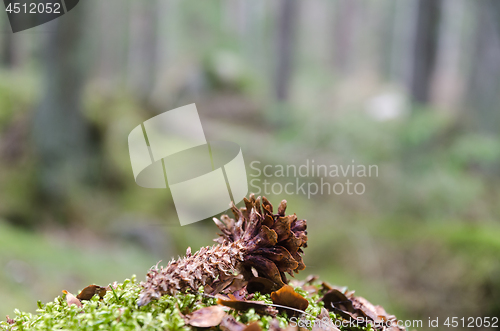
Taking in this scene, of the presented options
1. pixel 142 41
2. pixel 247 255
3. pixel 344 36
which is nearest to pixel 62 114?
pixel 247 255

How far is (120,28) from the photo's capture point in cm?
1800

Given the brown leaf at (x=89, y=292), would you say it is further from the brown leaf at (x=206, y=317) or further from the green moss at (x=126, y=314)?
the brown leaf at (x=206, y=317)

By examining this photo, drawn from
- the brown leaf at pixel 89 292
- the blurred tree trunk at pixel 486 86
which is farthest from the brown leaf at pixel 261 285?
the blurred tree trunk at pixel 486 86

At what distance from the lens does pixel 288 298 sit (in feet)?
2.98

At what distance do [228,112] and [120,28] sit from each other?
1129 cm

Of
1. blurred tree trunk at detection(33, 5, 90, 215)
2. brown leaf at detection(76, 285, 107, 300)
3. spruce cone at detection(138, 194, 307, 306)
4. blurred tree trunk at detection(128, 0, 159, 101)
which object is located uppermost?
blurred tree trunk at detection(128, 0, 159, 101)

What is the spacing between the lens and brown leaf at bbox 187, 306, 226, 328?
774mm

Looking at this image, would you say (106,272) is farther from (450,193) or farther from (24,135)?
(450,193)

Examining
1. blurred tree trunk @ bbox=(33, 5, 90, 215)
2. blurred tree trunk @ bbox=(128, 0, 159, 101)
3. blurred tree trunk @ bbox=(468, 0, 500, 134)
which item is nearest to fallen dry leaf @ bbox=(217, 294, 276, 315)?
blurred tree trunk @ bbox=(33, 5, 90, 215)

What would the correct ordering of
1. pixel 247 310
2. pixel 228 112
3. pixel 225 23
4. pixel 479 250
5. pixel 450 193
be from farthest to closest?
1. pixel 225 23
2. pixel 228 112
3. pixel 450 193
4. pixel 479 250
5. pixel 247 310

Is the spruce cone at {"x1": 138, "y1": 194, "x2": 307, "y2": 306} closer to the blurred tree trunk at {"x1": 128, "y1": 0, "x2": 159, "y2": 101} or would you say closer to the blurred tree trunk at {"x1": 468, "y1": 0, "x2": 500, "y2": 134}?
the blurred tree trunk at {"x1": 468, "y1": 0, "x2": 500, "y2": 134}

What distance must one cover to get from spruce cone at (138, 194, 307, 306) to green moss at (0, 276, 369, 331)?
4cm

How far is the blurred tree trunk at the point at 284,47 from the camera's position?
1253 cm

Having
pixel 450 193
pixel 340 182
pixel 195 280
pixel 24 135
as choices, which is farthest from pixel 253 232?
pixel 24 135
